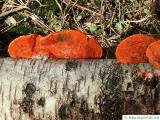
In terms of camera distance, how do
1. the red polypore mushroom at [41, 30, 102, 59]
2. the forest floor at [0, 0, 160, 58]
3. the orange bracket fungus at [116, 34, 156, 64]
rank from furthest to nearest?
the forest floor at [0, 0, 160, 58] < the red polypore mushroom at [41, 30, 102, 59] < the orange bracket fungus at [116, 34, 156, 64]

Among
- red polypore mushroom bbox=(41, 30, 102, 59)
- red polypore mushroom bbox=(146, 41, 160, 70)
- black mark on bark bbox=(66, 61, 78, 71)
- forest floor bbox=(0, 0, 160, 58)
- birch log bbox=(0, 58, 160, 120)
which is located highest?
forest floor bbox=(0, 0, 160, 58)

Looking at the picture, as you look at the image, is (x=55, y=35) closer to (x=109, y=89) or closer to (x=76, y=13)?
(x=109, y=89)

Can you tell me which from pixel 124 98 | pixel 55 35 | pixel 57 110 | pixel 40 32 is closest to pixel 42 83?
pixel 57 110

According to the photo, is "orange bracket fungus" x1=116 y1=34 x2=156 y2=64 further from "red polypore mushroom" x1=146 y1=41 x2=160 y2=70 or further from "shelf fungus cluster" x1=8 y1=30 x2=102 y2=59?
"shelf fungus cluster" x1=8 y1=30 x2=102 y2=59

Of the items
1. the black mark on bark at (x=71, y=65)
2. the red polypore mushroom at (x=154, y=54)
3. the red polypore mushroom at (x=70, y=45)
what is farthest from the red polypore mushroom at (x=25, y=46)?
the red polypore mushroom at (x=154, y=54)

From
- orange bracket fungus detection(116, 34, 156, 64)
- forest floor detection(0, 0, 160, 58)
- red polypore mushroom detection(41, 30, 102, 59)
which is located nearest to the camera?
orange bracket fungus detection(116, 34, 156, 64)

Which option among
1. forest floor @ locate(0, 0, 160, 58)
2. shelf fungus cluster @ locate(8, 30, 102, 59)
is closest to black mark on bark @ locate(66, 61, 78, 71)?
shelf fungus cluster @ locate(8, 30, 102, 59)

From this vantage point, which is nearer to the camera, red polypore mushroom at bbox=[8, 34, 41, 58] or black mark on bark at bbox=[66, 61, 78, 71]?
black mark on bark at bbox=[66, 61, 78, 71]

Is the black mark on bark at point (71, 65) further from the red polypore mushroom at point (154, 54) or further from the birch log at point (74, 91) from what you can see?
the red polypore mushroom at point (154, 54)
